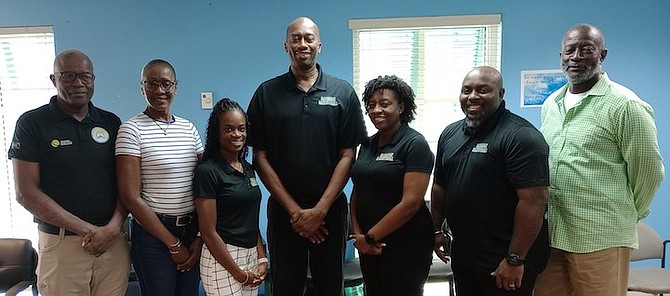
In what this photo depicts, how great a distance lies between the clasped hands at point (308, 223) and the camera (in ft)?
6.07

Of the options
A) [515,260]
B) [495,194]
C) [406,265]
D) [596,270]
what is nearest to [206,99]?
[406,265]

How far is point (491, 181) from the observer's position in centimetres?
163

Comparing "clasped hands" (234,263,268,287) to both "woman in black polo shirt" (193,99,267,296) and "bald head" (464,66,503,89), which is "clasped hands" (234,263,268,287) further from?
"bald head" (464,66,503,89)

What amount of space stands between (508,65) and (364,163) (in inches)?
74.9

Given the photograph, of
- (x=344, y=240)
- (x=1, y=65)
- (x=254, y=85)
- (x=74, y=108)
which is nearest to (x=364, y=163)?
(x=344, y=240)

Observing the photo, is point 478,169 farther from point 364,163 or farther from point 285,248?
point 285,248

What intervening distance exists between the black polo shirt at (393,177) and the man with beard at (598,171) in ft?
1.91

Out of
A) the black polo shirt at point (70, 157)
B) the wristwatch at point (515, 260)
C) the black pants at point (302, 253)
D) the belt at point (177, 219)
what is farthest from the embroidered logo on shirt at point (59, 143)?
the wristwatch at point (515, 260)

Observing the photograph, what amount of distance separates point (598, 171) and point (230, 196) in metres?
1.55

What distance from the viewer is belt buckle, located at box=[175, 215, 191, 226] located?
1792 millimetres

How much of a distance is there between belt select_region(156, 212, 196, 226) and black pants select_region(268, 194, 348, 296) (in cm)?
37

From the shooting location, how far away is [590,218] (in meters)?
1.72

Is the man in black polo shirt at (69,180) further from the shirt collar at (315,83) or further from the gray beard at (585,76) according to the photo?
the gray beard at (585,76)

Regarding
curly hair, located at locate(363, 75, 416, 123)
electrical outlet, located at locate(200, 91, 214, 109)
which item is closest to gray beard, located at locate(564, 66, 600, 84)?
curly hair, located at locate(363, 75, 416, 123)
